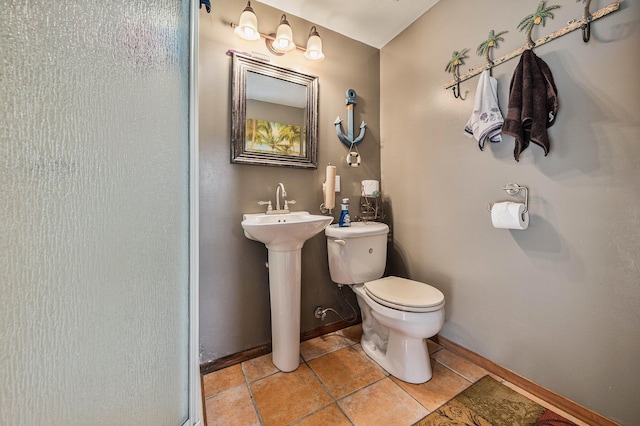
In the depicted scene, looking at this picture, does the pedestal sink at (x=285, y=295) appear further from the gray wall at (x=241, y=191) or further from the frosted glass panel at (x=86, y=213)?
the frosted glass panel at (x=86, y=213)

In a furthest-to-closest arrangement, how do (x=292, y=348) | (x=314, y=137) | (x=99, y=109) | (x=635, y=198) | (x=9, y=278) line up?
1. (x=314, y=137)
2. (x=292, y=348)
3. (x=635, y=198)
4. (x=99, y=109)
5. (x=9, y=278)

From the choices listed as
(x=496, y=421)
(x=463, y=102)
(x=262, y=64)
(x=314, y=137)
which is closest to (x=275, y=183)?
(x=314, y=137)

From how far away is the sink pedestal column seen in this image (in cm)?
133

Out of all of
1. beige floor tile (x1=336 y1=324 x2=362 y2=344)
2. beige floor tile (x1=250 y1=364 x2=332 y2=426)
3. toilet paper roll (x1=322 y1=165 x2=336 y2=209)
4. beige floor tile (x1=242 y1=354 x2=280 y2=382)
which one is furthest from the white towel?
beige floor tile (x1=242 y1=354 x2=280 y2=382)

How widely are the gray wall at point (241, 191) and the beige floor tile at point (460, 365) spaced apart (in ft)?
2.21

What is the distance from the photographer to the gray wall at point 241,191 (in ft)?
4.48

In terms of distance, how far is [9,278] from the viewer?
0.97 ft

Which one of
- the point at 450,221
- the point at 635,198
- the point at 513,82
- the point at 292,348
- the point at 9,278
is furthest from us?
the point at 450,221

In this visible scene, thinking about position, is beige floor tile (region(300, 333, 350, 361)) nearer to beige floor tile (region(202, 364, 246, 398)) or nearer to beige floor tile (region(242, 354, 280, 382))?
beige floor tile (region(242, 354, 280, 382))

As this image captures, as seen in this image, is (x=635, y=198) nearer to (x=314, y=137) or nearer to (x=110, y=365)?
(x=314, y=137)

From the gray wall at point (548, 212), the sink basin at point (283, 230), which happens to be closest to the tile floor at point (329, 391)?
the gray wall at point (548, 212)

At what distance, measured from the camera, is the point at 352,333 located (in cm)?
175

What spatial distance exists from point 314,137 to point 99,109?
1341 mm

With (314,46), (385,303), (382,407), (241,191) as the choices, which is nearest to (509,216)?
(385,303)
